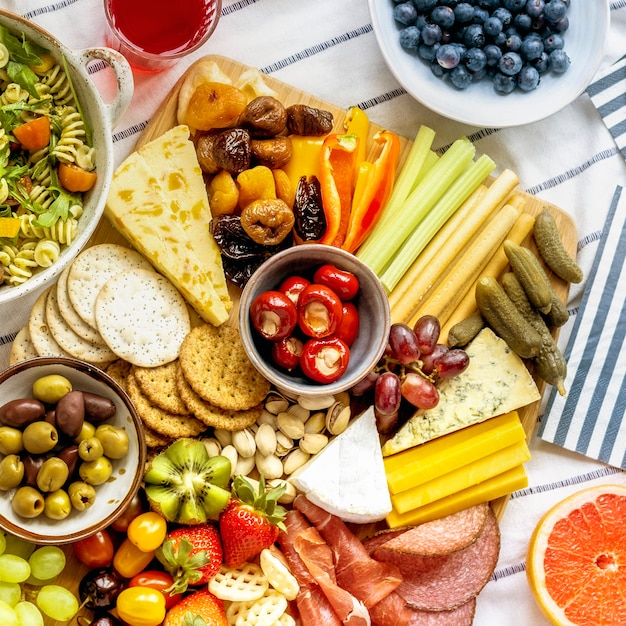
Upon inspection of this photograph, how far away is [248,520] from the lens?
1989 millimetres

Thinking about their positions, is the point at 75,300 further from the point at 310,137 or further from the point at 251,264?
the point at 310,137

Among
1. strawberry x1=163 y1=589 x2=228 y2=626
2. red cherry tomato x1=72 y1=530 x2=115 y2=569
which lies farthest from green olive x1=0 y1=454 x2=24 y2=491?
strawberry x1=163 y1=589 x2=228 y2=626

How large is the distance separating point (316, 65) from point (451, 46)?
1.25 ft

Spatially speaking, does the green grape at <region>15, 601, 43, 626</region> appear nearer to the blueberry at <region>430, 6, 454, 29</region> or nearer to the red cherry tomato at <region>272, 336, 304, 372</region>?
the red cherry tomato at <region>272, 336, 304, 372</region>

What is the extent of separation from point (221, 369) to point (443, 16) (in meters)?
1.05

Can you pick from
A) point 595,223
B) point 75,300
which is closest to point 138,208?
point 75,300

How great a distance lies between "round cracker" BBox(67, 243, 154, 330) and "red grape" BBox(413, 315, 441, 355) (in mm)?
698

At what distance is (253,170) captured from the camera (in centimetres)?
206

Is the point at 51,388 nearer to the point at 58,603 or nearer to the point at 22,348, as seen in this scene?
the point at 22,348

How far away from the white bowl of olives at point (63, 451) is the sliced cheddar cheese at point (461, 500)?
0.67 m

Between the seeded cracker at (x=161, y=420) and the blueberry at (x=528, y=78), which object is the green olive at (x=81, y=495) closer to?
the seeded cracker at (x=161, y=420)

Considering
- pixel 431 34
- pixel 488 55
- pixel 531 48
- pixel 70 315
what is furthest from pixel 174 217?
pixel 531 48

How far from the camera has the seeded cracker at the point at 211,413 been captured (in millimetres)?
2059

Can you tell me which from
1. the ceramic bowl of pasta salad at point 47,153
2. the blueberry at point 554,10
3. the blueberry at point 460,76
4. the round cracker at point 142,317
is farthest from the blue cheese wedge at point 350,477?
the blueberry at point 554,10
